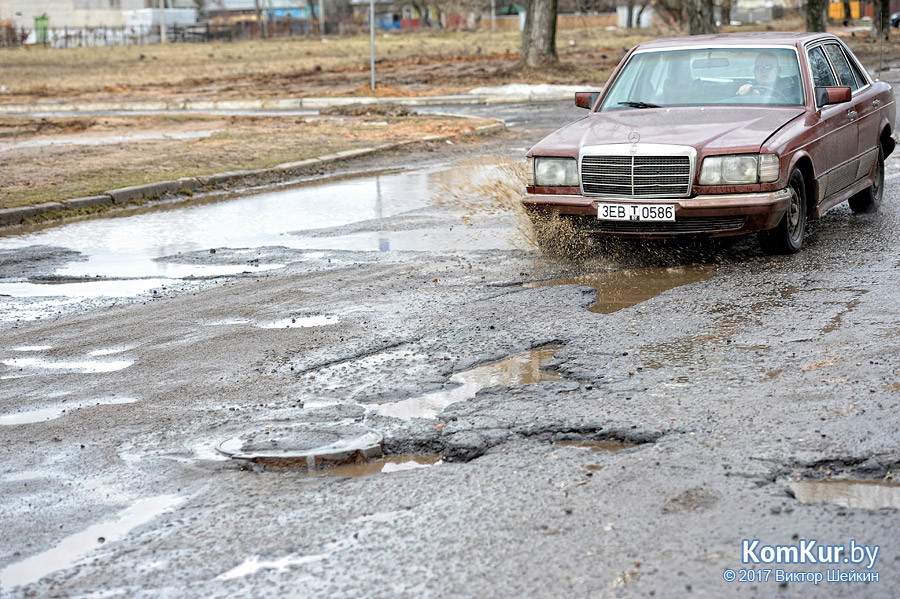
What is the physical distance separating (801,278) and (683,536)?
14.0 feet

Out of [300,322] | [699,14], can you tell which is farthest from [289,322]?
[699,14]

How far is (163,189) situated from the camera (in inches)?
547

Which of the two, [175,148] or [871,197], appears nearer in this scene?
[871,197]

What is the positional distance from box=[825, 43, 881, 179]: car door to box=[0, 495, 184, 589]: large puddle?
284 inches

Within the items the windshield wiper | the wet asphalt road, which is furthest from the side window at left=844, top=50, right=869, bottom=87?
the wet asphalt road

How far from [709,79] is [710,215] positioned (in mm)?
1833

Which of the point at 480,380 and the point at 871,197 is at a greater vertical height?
the point at 871,197

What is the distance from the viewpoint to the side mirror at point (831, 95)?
8.66 metres

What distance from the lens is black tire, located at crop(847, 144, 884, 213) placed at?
1017cm

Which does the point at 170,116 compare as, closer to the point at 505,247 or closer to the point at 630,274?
the point at 505,247

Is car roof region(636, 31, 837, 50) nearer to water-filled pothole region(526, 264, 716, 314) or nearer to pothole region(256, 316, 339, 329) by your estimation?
water-filled pothole region(526, 264, 716, 314)

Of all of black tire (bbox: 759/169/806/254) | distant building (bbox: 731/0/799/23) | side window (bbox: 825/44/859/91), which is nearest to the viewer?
black tire (bbox: 759/169/806/254)

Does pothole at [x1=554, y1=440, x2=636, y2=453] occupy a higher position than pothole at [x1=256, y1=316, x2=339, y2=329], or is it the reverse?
pothole at [x1=256, y1=316, x2=339, y2=329]

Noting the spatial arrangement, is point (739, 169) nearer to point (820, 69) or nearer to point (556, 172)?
point (556, 172)
